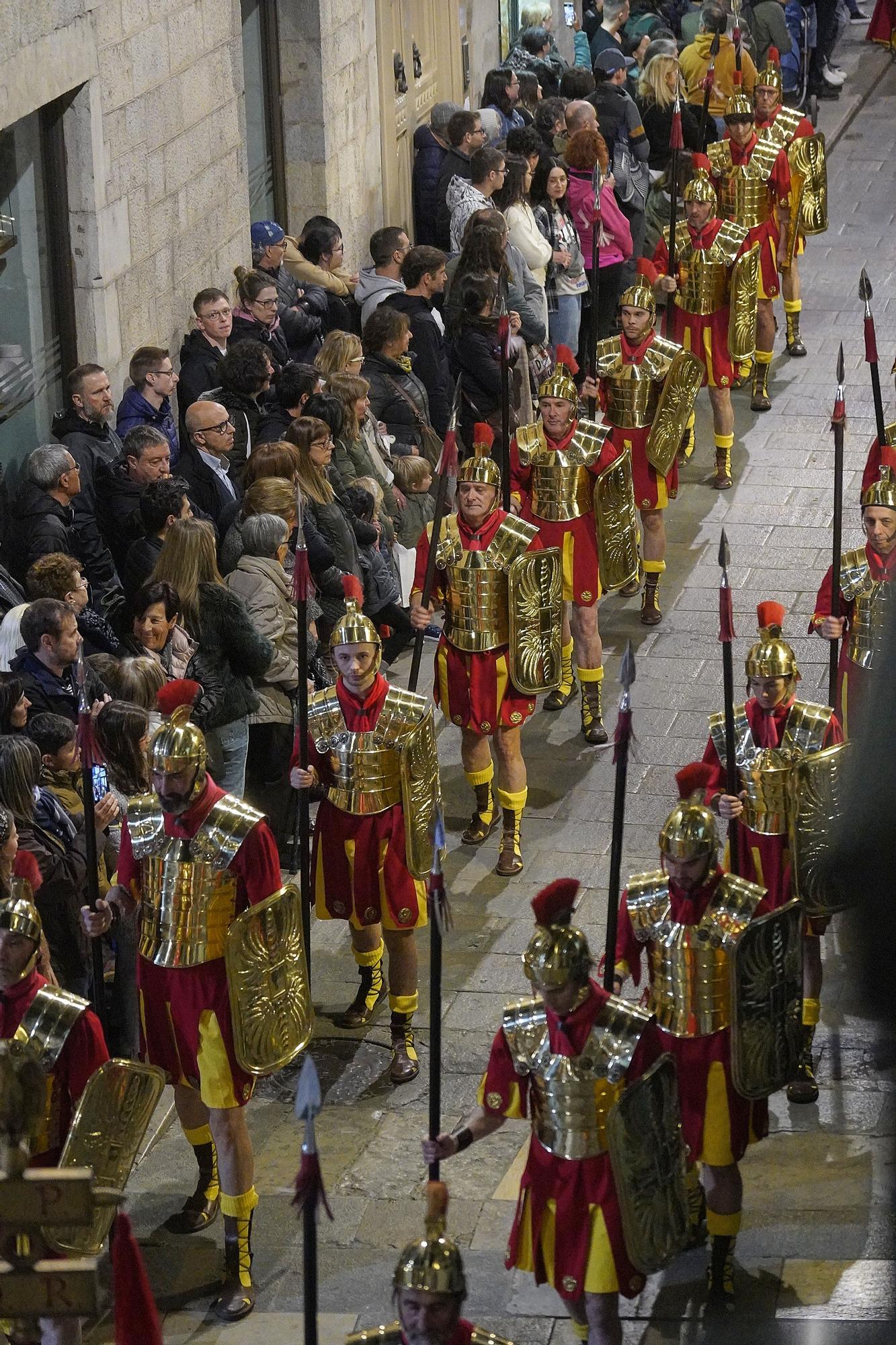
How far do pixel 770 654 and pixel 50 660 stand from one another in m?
2.32

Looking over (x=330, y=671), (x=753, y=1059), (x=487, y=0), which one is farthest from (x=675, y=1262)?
(x=487, y=0)

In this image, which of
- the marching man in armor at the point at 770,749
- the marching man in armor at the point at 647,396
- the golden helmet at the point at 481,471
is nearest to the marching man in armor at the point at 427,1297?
the marching man in armor at the point at 770,749

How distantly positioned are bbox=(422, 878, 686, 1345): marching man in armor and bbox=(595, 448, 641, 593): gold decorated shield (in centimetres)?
459

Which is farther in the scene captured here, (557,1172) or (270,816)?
(270,816)

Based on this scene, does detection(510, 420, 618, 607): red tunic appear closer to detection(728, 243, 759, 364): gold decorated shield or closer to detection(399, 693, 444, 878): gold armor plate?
detection(399, 693, 444, 878): gold armor plate

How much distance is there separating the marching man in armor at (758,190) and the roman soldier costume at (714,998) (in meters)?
8.62

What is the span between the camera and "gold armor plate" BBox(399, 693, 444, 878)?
7102mm

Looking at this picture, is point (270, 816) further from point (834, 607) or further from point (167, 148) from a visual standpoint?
point (167, 148)

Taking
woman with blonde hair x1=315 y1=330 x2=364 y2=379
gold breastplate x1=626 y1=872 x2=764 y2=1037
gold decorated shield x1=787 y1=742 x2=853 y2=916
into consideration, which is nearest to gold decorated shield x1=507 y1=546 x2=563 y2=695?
woman with blonde hair x1=315 y1=330 x2=364 y2=379

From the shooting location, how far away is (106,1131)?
18.3 feet

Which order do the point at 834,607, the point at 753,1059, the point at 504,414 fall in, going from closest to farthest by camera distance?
the point at 753,1059 → the point at 834,607 → the point at 504,414

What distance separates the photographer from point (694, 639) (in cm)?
1115

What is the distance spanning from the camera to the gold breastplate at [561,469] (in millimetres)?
9586

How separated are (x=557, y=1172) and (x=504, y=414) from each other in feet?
16.1
